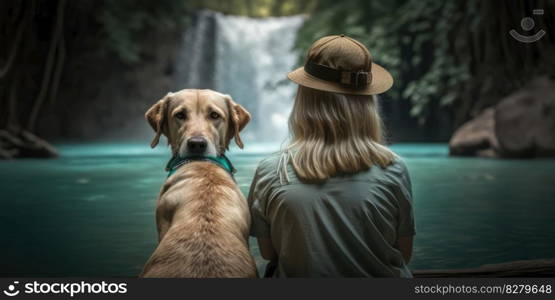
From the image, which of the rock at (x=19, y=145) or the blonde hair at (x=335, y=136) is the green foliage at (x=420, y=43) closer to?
the rock at (x=19, y=145)

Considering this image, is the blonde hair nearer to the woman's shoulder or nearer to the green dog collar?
the woman's shoulder

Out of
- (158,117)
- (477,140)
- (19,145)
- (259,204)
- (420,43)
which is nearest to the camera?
(259,204)

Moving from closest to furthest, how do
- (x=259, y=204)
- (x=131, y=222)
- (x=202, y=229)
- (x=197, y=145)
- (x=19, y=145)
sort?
(x=202, y=229)
(x=259, y=204)
(x=197, y=145)
(x=131, y=222)
(x=19, y=145)

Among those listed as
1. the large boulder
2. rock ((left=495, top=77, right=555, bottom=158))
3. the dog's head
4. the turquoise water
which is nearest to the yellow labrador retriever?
the dog's head

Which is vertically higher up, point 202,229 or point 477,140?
point 202,229

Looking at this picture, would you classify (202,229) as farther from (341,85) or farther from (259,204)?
(341,85)

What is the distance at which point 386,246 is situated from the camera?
1905 millimetres

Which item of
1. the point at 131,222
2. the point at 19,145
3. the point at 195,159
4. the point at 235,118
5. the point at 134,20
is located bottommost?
the point at 131,222

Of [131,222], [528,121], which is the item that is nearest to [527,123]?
[528,121]

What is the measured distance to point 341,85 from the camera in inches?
73.2

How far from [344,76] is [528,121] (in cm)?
571

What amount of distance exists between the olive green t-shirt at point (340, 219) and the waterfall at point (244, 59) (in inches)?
489

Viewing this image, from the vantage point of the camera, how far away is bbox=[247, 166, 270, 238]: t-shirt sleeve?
6.42 ft

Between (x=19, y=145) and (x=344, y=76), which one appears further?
(x=19, y=145)
